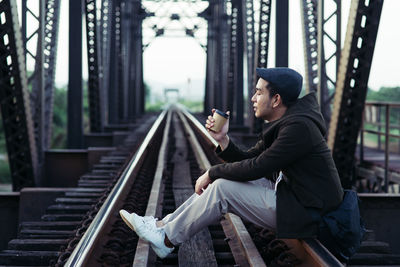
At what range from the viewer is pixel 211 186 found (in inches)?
137

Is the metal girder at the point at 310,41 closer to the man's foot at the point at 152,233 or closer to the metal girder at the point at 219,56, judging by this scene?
the man's foot at the point at 152,233

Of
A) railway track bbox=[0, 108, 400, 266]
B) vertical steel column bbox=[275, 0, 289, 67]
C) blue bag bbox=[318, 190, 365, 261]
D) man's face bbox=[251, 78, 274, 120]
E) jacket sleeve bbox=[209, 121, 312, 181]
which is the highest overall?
vertical steel column bbox=[275, 0, 289, 67]

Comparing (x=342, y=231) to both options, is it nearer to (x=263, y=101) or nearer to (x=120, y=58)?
(x=263, y=101)

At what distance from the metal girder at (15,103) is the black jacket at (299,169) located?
156 inches

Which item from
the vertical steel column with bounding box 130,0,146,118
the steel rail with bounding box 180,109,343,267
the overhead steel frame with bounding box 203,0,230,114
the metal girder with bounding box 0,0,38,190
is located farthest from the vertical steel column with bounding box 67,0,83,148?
the vertical steel column with bounding box 130,0,146,118

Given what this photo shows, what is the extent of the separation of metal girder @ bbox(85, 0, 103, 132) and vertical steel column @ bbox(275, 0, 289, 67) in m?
4.20

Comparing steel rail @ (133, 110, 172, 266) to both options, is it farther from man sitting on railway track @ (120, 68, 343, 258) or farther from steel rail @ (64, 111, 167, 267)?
steel rail @ (64, 111, 167, 267)

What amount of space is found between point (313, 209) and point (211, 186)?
0.64 meters

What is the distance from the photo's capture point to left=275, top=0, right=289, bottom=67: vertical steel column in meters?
10.3

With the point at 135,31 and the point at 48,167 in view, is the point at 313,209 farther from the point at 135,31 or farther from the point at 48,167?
the point at 135,31

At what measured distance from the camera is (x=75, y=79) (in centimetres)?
1066

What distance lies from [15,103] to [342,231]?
191 inches

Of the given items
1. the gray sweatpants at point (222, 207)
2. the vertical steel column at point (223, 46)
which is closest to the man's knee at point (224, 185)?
the gray sweatpants at point (222, 207)

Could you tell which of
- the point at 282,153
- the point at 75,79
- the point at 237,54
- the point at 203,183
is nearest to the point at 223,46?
the point at 237,54
